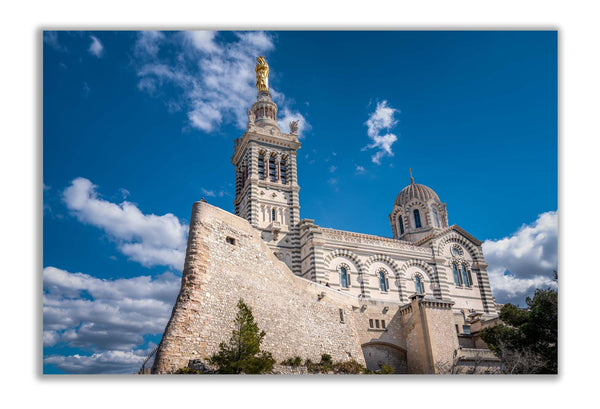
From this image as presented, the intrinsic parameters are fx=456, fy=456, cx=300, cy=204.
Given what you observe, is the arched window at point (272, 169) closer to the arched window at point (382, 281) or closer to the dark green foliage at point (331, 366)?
the arched window at point (382, 281)

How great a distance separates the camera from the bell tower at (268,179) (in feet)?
91.8

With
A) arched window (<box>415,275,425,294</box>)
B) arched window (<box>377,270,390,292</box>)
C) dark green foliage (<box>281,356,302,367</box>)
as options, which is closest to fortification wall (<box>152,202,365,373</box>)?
dark green foliage (<box>281,356,302,367</box>)

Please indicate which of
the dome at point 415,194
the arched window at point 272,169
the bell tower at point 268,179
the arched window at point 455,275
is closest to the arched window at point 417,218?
the dome at point 415,194

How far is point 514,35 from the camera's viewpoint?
37.7 feet

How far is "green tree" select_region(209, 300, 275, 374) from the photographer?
10103mm

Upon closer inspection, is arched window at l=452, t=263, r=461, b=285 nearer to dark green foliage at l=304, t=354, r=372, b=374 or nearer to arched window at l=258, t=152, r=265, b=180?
arched window at l=258, t=152, r=265, b=180

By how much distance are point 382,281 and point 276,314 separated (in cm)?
1455

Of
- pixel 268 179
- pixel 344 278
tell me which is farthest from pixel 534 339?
pixel 268 179

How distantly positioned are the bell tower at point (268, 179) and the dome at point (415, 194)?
30.1 feet

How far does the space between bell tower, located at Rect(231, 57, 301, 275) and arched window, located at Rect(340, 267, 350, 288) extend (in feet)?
8.39
